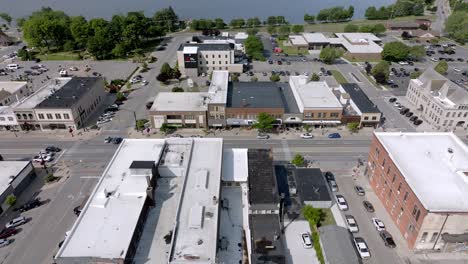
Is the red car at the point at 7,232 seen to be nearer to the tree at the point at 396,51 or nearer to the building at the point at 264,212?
the building at the point at 264,212

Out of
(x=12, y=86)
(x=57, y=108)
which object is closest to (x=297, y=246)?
(x=57, y=108)

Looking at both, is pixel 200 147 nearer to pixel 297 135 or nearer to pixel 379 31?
pixel 297 135

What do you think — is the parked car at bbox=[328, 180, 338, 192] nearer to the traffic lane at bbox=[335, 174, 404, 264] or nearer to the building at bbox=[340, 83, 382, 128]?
the traffic lane at bbox=[335, 174, 404, 264]

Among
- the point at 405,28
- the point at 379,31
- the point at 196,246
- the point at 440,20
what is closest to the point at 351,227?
the point at 196,246

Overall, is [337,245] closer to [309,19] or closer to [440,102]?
[440,102]

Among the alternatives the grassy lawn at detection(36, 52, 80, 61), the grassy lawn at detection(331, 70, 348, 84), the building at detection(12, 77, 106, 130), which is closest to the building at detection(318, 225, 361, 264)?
the building at detection(12, 77, 106, 130)

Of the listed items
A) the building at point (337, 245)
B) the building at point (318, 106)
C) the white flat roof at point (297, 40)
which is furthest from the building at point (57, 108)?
the white flat roof at point (297, 40)

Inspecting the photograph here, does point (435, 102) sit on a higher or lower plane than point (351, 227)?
higher

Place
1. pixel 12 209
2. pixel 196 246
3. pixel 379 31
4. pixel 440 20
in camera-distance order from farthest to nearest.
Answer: pixel 440 20, pixel 379 31, pixel 12 209, pixel 196 246
